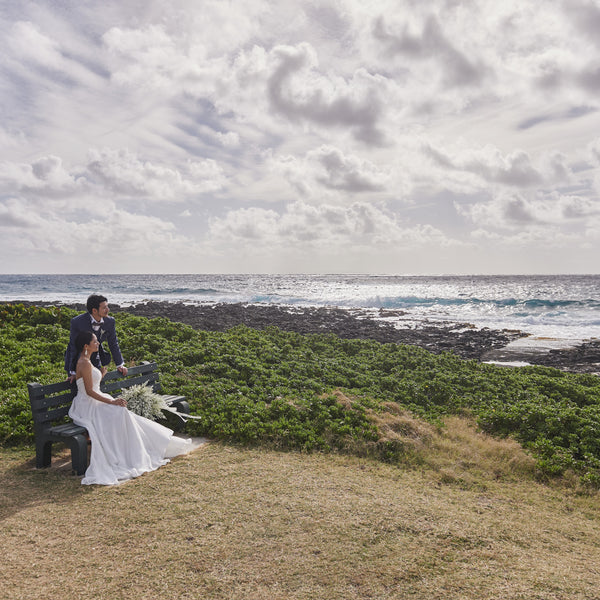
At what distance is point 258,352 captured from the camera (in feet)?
46.3

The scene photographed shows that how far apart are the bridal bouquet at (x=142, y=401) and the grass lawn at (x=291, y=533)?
4.17 ft

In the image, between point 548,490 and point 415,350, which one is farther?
point 415,350

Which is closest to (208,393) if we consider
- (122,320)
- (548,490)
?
(548,490)

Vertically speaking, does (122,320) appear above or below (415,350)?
above

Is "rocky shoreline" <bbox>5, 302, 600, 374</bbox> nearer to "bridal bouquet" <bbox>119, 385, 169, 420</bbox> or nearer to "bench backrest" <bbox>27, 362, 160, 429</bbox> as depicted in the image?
"bench backrest" <bbox>27, 362, 160, 429</bbox>

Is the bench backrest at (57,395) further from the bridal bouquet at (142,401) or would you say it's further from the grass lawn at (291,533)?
the grass lawn at (291,533)

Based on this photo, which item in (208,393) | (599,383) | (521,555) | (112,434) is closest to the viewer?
(521,555)

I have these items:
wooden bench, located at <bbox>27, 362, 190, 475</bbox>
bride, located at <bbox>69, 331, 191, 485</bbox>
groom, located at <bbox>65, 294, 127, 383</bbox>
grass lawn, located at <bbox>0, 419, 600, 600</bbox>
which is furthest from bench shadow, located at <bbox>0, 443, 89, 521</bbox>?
groom, located at <bbox>65, 294, 127, 383</bbox>

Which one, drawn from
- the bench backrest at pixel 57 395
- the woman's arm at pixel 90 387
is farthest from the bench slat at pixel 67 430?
the woman's arm at pixel 90 387

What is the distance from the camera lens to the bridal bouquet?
7652 mm

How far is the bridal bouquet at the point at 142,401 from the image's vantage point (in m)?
7.65

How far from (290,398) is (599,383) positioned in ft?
35.0

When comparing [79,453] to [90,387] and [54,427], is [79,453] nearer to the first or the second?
[54,427]

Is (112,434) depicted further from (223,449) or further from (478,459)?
(478,459)
